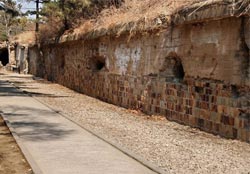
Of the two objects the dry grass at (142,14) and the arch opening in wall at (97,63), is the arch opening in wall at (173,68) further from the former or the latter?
the arch opening in wall at (97,63)

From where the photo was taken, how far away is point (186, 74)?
30.5 ft

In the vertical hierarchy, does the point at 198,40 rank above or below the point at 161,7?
below

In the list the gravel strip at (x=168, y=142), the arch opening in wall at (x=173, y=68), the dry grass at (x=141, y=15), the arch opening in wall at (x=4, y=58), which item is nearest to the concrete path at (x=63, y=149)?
the gravel strip at (x=168, y=142)

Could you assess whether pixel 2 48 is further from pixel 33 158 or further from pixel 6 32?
pixel 33 158

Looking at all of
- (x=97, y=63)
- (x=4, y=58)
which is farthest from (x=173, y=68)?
(x=4, y=58)

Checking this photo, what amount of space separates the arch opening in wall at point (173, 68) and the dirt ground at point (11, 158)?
4.02 metres

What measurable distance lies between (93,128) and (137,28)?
356 cm

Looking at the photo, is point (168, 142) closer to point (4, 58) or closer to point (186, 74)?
point (186, 74)

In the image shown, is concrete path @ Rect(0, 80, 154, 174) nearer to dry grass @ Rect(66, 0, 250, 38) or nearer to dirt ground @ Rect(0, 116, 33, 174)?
dirt ground @ Rect(0, 116, 33, 174)

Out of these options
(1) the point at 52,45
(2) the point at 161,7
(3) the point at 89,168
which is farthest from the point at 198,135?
(1) the point at 52,45

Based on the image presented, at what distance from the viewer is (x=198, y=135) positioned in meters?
8.23

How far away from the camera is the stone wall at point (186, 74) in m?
7.62

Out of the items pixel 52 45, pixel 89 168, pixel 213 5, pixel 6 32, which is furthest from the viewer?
pixel 6 32

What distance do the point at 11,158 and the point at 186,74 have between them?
177 inches
